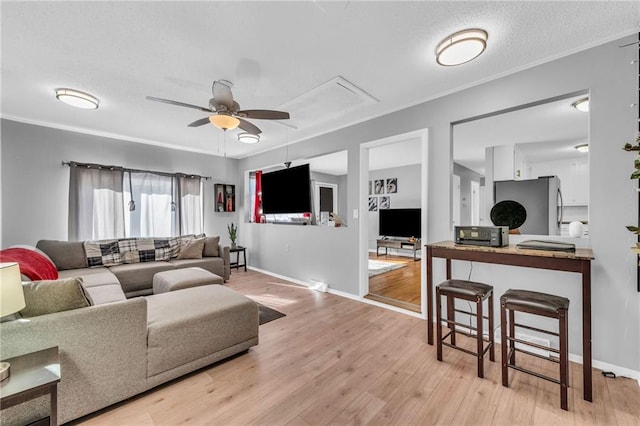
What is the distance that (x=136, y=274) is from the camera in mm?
3725

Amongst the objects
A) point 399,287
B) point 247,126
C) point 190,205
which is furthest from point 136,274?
point 399,287

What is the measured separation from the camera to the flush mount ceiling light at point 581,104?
2.70 meters

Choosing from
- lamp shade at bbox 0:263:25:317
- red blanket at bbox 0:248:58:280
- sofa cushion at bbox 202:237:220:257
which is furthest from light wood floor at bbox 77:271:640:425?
sofa cushion at bbox 202:237:220:257

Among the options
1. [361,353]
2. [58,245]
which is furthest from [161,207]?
[361,353]

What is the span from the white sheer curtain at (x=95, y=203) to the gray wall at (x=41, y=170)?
13cm

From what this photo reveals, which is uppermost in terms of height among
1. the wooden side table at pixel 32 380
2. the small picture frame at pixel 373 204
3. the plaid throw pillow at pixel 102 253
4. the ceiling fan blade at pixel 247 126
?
the ceiling fan blade at pixel 247 126

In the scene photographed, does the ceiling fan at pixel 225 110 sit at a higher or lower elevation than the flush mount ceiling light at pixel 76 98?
lower

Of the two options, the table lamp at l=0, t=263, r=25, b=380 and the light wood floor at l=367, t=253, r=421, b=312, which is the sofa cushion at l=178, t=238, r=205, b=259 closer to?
the light wood floor at l=367, t=253, r=421, b=312

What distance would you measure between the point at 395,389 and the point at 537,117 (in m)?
3.63

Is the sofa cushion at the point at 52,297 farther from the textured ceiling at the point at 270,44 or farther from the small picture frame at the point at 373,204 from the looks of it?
the small picture frame at the point at 373,204

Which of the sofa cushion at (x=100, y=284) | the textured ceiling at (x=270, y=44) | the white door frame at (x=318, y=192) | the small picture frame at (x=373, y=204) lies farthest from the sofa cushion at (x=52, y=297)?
the small picture frame at (x=373, y=204)

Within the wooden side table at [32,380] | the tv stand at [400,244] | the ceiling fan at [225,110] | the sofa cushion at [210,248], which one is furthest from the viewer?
the tv stand at [400,244]

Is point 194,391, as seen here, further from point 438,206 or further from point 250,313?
point 438,206

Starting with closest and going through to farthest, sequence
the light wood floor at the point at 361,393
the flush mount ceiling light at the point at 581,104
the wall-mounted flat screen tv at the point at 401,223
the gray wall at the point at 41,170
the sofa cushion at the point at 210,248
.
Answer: the light wood floor at the point at 361,393 → the flush mount ceiling light at the point at 581,104 → the gray wall at the point at 41,170 → the sofa cushion at the point at 210,248 → the wall-mounted flat screen tv at the point at 401,223
